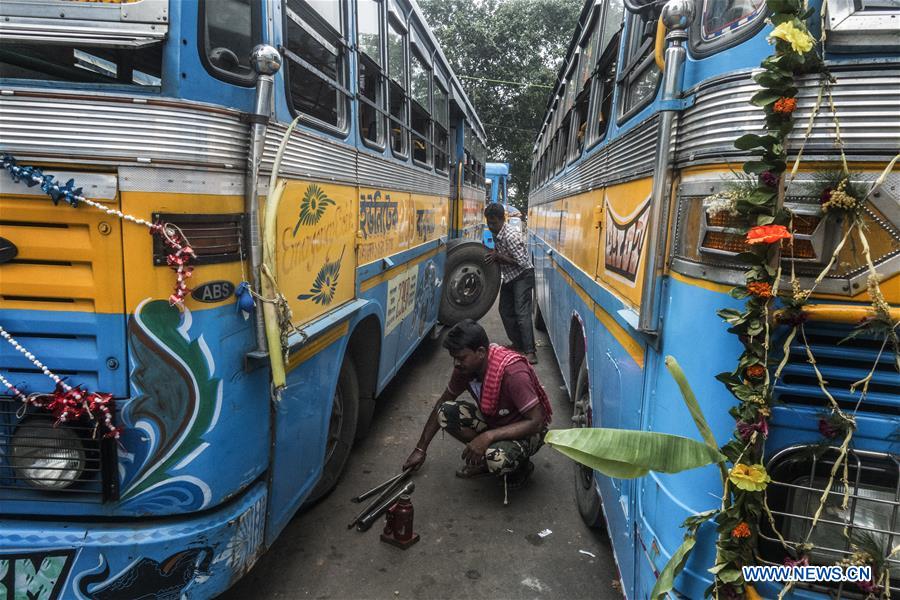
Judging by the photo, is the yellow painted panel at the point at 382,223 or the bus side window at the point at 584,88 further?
the bus side window at the point at 584,88

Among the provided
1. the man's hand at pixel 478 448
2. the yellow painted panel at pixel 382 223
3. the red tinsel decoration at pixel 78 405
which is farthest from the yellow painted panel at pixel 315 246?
the man's hand at pixel 478 448

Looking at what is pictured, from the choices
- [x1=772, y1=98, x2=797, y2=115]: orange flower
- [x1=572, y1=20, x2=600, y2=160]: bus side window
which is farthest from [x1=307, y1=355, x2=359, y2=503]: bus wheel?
[x1=772, y1=98, x2=797, y2=115]: orange flower

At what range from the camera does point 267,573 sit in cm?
272

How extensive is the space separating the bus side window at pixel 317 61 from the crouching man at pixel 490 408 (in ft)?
4.54

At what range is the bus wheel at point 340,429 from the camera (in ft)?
10.8

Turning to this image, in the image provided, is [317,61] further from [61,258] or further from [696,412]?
[696,412]

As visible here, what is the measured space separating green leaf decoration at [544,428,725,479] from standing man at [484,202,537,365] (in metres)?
4.47

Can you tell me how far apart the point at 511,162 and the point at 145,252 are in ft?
75.2

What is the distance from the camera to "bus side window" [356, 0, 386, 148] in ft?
10.6

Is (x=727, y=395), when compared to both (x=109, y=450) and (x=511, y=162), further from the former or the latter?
(x=511, y=162)

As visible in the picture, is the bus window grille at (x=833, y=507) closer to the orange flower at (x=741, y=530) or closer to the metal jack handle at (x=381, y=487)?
the orange flower at (x=741, y=530)

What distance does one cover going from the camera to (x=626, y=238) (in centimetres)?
230

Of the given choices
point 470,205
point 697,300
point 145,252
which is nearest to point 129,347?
point 145,252

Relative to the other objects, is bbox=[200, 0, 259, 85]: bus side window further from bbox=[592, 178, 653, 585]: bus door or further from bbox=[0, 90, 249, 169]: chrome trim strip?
bbox=[592, 178, 653, 585]: bus door
